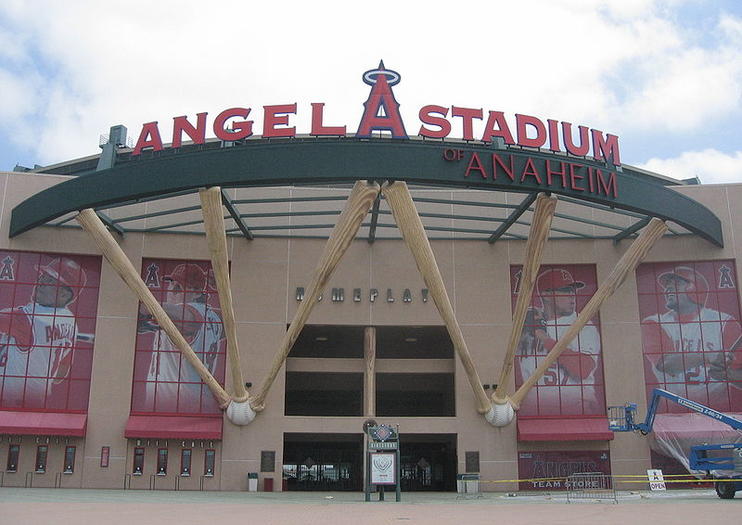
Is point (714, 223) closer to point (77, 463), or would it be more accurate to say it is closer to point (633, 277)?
point (633, 277)

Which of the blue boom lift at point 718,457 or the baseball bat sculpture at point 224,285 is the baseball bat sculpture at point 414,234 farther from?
the blue boom lift at point 718,457

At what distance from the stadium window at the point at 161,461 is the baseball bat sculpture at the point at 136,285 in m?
4.34

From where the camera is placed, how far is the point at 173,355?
44.8 meters

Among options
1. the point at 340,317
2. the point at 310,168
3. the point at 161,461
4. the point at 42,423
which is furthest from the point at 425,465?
the point at 310,168

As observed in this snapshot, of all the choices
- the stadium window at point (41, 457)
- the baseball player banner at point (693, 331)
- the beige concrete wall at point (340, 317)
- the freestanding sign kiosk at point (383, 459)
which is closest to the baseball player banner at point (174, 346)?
the beige concrete wall at point (340, 317)

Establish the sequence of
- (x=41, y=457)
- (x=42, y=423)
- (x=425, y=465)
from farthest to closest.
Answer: (x=425, y=465)
(x=41, y=457)
(x=42, y=423)

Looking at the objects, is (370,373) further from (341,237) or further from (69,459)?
(69,459)

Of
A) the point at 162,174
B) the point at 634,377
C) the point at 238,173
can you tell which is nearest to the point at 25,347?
the point at 162,174

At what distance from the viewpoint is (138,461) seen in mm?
43062

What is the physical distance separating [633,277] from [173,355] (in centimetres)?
2724

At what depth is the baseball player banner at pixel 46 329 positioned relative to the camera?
4312 cm

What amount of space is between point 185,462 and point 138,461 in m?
2.55

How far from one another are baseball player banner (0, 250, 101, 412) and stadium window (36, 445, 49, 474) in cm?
209

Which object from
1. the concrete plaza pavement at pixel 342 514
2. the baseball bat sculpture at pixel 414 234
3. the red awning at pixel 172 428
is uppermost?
the baseball bat sculpture at pixel 414 234
